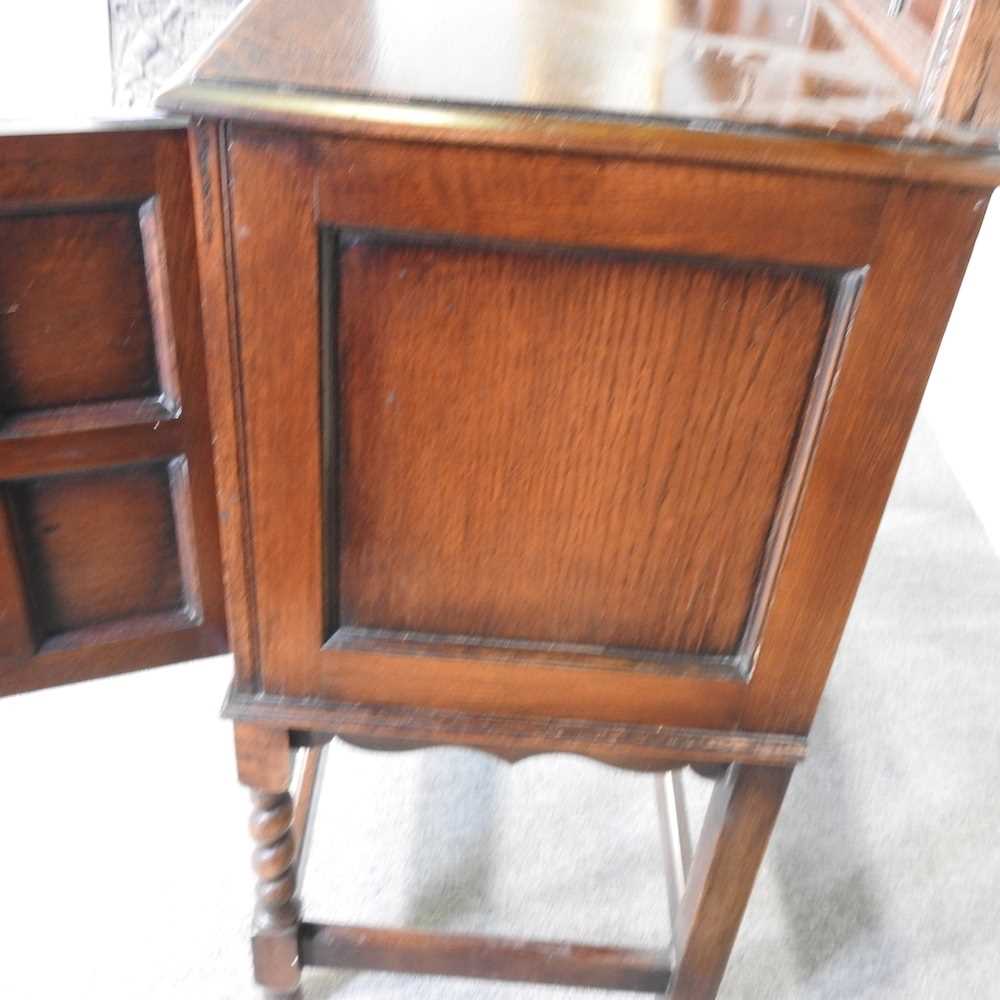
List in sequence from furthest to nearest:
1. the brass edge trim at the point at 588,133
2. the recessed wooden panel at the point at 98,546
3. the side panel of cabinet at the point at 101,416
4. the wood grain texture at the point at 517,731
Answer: the recessed wooden panel at the point at 98,546 < the side panel of cabinet at the point at 101,416 < the wood grain texture at the point at 517,731 < the brass edge trim at the point at 588,133

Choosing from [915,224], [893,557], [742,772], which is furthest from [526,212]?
[893,557]

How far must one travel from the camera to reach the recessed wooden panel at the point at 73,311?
0.88m

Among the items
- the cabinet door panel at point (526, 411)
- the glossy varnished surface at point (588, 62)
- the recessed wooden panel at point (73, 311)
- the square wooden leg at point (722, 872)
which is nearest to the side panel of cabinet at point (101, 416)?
the recessed wooden panel at point (73, 311)

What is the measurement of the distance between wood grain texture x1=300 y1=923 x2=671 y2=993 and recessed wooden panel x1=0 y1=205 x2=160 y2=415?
1.75 feet

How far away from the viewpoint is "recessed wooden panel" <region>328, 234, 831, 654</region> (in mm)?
Result: 574

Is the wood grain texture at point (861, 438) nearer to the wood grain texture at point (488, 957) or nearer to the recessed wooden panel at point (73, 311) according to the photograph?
the wood grain texture at point (488, 957)

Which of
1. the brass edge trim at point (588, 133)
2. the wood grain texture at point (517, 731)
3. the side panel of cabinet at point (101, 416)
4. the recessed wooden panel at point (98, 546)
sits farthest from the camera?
the recessed wooden panel at point (98, 546)

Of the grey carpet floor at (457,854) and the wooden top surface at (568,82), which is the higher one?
the wooden top surface at (568,82)

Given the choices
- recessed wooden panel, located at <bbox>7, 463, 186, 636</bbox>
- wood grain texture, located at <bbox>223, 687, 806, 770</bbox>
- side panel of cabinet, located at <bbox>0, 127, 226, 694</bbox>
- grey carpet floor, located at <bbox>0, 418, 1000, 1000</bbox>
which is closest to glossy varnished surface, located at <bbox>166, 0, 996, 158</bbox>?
side panel of cabinet, located at <bbox>0, 127, 226, 694</bbox>

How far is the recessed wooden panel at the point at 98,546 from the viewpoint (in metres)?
1.02

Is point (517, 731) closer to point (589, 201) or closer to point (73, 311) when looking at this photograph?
point (589, 201)

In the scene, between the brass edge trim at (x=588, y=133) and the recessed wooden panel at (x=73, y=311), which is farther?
the recessed wooden panel at (x=73, y=311)

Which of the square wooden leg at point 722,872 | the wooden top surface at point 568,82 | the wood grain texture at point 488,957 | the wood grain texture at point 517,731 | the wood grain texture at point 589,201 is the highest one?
the wooden top surface at point 568,82

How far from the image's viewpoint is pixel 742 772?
784mm
